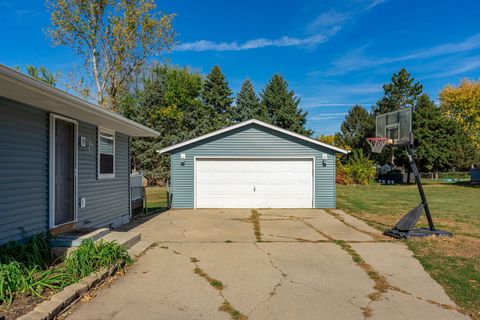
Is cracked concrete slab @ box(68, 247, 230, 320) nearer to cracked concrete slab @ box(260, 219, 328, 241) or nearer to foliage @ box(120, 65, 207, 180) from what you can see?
cracked concrete slab @ box(260, 219, 328, 241)

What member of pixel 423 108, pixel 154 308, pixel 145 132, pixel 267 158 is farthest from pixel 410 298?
pixel 423 108

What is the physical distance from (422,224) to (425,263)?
159 inches

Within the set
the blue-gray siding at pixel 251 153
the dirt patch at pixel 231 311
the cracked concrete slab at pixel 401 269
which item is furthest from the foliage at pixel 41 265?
the blue-gray siding at pixel 251 153

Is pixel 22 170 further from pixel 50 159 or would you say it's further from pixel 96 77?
pixel 96 77

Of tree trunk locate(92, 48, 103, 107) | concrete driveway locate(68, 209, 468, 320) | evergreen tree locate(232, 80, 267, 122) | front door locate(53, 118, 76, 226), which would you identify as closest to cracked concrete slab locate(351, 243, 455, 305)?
concrete driveway locate(68, 209, 468, 320)

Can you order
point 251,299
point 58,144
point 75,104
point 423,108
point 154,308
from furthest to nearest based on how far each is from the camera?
point 423,108
point 58,144
point 75,104
point 251,299
point 154,308

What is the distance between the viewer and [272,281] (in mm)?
4406

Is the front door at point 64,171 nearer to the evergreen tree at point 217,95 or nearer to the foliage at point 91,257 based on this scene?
the foliage at point 91,257

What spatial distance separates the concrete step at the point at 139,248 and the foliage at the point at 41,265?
0.43m

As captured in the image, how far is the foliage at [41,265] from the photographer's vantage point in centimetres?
352

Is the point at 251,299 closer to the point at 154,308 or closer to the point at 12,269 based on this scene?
the point at 154,308

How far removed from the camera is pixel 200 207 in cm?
1223

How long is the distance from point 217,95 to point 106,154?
23844mm

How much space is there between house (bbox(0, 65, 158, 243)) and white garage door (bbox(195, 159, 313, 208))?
461 centimetres
